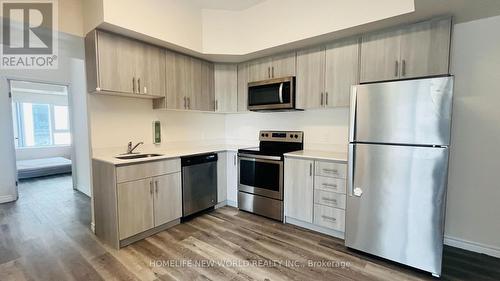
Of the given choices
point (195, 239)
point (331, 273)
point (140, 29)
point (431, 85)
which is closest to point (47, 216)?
point (195, 239)

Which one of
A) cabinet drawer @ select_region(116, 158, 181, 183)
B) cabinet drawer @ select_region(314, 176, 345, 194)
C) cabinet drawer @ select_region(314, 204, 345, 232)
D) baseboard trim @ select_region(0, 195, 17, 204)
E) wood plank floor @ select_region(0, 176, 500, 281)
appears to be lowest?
wood plank floor @ select_region(0, 176, 500, 281)

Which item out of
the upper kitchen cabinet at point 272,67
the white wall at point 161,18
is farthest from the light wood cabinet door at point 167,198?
the upper kitchen cabinet at point 272,67

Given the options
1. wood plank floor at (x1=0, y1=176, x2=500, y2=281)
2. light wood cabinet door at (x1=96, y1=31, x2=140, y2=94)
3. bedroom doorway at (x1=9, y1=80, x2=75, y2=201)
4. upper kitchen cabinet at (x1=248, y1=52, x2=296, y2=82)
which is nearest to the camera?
wood plank floor at (x1=0, y1=176, x2=500, y2=281)

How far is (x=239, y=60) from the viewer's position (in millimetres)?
3533

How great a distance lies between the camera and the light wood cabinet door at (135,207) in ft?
7.71

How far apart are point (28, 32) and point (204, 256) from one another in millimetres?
3383

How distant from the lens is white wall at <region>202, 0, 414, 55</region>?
2205mm

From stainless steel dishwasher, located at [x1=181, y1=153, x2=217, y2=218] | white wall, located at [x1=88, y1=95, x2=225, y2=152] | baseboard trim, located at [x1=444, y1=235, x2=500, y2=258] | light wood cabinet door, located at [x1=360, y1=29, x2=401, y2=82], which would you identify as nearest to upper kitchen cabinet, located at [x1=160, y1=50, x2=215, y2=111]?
white wall, located at [x1=88, y1=95, x2=225, y2=152]

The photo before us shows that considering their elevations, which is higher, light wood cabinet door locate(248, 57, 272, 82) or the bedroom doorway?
light wood cabinet door locate(248, 57, 272, 82)

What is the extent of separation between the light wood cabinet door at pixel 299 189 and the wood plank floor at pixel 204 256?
21 cm

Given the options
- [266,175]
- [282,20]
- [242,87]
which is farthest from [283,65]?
[266,175]

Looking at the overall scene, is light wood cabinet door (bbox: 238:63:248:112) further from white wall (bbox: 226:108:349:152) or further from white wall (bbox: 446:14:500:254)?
white wall (bbox: 446:14:500:254)

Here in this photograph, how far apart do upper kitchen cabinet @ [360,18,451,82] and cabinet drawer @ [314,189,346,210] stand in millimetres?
1314

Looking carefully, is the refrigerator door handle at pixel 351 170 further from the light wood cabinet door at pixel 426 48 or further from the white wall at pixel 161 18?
the white wall at pixel 161 18
